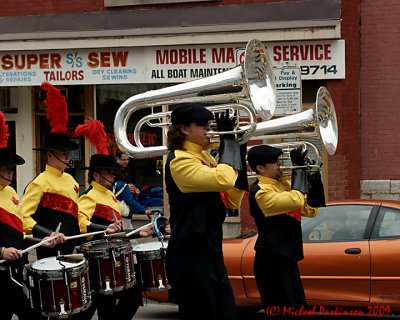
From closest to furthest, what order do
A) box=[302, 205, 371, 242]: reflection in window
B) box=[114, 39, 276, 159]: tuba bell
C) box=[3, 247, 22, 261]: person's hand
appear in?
box=[114, 39, 276, 159]: tuba bell → box=[3, 247, 22, 261]: person's hand → box=[302, 205, 371, 242]: reflection in window

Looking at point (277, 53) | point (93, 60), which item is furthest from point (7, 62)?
point (277, 53)

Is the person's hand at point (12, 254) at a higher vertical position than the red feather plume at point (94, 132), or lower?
lower

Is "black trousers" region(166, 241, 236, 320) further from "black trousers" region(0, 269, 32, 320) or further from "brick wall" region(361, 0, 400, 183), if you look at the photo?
"brick wall" region(361, 0, 400, 183)

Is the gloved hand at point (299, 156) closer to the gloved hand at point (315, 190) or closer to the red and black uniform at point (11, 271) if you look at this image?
the gloved hand at point (315, 190)

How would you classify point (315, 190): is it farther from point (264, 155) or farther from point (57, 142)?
point (57, 142)

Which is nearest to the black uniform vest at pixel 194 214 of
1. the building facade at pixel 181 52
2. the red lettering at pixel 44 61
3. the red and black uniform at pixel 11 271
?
the red and black uniform at pixel 11 271

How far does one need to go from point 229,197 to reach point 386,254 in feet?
10.3

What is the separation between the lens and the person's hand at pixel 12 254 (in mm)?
7410

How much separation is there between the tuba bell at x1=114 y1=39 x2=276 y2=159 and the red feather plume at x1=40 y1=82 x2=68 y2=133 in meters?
1.58

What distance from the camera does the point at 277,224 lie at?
7.95 meters

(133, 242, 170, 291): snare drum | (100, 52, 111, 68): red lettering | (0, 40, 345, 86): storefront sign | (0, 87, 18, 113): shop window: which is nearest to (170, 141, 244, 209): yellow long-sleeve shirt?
(133, 242, 170, 291): snare drum

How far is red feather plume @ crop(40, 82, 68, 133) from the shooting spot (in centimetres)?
859

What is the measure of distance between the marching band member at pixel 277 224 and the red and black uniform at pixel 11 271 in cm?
191

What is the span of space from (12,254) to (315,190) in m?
2.50
